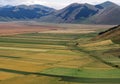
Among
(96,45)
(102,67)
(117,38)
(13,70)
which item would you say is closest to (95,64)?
(102,67)

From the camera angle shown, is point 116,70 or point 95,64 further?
point 95,64

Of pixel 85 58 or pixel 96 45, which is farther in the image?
pixel 96 45

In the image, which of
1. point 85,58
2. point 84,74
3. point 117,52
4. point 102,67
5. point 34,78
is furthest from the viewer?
point 117,52

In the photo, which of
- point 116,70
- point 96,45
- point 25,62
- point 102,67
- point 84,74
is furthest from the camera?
point 96,45

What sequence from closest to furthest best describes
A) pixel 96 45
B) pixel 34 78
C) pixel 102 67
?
1. pixel 34 78
2. pixel 102 67
3. pixel 96 45

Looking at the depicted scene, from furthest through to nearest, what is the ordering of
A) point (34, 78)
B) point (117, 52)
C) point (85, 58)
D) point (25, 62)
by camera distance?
1. point (117, 52)
2. point (85, 58)
3. point (25, 62)
4. point (34, 78)

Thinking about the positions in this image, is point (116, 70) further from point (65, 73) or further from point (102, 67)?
point (65, 73)

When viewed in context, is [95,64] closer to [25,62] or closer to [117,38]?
[25,62]

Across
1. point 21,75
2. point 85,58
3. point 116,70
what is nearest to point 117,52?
point 85,58
